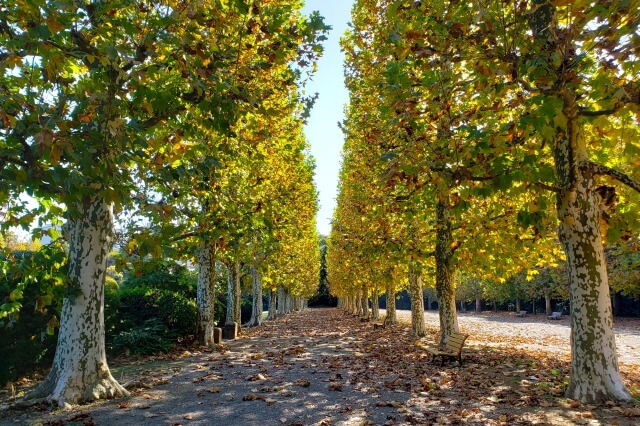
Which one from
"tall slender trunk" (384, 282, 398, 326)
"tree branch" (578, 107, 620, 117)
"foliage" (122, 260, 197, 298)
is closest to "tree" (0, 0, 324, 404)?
"tree branch" (578, 107, 620, 117)

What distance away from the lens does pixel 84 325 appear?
8109 millimetres

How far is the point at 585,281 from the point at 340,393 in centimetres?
492

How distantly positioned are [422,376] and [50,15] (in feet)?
31.7

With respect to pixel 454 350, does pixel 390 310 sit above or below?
below

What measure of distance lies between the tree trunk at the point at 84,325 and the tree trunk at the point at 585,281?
8.38m

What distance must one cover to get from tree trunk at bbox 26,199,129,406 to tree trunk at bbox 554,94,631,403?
27.5 feet

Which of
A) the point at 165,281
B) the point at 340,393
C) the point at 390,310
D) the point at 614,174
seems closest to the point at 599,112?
the point at 614,174

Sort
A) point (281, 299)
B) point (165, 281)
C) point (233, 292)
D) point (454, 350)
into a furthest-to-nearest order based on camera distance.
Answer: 1. point (281, 299)
2. point (233, 292)
3. point (165, 281)
4. point (454, 350)

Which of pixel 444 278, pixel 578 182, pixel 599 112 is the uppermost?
pixel 599 112

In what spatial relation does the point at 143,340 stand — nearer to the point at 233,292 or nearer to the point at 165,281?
the point at 165,281

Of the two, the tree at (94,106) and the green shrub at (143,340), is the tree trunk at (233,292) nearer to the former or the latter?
the green shrub at (143,340)

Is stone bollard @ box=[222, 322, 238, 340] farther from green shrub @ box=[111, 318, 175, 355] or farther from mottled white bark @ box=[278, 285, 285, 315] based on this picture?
mottled white bark @ box=[278, 285, 285, 315]

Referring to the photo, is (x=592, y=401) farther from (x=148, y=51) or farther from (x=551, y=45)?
(x=148, y=51)

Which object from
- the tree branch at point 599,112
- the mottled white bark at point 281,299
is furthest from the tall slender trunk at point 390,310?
the tree branch at point 599,112
